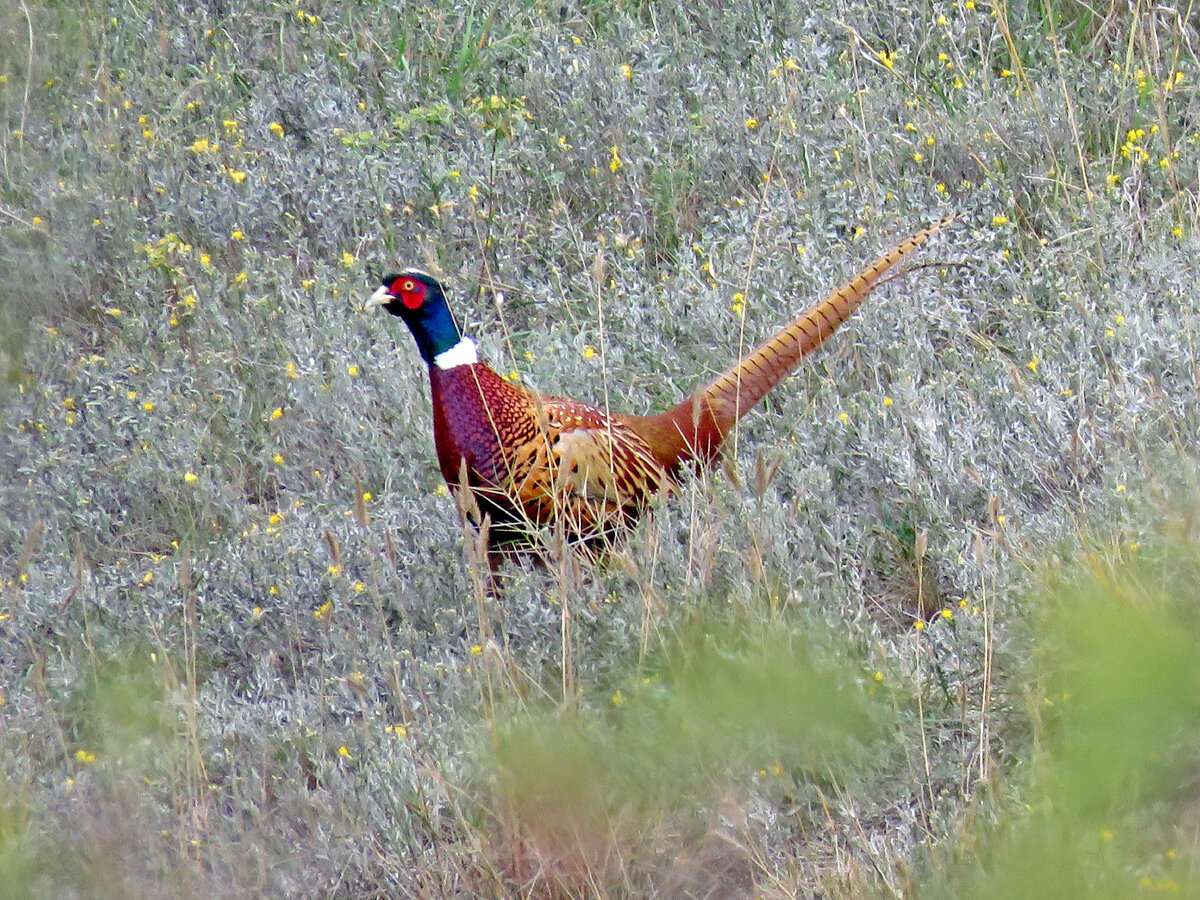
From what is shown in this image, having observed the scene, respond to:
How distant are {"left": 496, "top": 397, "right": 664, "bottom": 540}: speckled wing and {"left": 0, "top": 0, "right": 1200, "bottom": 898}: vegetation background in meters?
0.18

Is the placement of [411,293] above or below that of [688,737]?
above

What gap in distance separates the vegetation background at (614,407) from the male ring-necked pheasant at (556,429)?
15cm

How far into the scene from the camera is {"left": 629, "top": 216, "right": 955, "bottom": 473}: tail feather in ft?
11.3

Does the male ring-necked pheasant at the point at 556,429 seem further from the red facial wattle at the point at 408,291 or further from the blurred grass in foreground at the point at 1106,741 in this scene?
the blurred grass in foreground at the point at 1106,741

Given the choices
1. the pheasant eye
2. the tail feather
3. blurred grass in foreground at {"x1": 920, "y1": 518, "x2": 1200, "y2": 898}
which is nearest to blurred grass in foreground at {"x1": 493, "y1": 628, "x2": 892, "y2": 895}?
blurred grass in foreground at {"x1": 920, "y1": 518, "x2": 1200, "y2": 898}

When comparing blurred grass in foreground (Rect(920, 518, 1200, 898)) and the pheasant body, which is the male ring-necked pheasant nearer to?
the pheasant body

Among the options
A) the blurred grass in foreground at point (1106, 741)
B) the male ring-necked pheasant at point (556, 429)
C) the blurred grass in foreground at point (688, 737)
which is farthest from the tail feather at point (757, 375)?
the blurred grass in foreground at point (1106, 741)

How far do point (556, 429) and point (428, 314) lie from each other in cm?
48

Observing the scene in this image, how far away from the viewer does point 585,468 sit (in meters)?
3.26

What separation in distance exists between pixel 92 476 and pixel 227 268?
1.03 meters

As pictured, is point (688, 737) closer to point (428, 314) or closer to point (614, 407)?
point (428, 314)

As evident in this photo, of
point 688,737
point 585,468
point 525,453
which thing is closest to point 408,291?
point 525,453

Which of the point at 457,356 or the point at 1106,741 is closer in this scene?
the point at 1106,741

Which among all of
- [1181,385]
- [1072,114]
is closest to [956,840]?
[1181,385]
